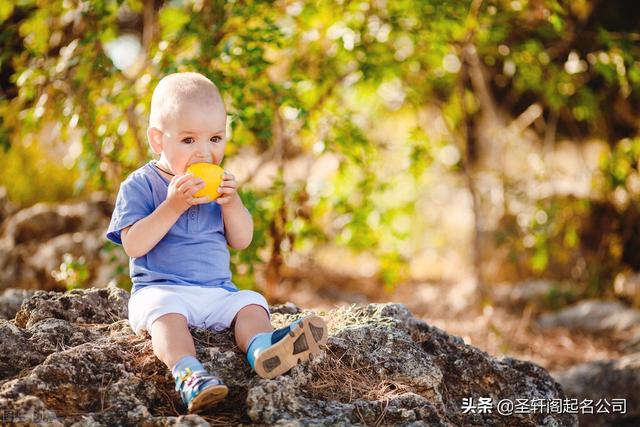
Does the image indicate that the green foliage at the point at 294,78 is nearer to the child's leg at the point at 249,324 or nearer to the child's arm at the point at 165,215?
the child's arm at the point at 165,215

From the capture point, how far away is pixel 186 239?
262cm

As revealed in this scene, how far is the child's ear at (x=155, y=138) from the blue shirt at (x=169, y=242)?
0.30ft

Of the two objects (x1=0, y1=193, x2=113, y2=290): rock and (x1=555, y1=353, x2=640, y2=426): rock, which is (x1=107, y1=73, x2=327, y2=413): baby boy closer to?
(x1=555, y1=353, x2=640, y2=426): rock

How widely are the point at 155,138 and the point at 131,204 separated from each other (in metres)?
0.26

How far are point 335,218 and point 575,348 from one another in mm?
2389

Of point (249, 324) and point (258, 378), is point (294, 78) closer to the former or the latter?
point (249, 324)

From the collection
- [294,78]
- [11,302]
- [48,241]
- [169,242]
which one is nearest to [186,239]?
[169,242]

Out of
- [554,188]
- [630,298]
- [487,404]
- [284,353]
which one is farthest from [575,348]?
[284,353]

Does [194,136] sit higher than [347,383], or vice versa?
[194,136]

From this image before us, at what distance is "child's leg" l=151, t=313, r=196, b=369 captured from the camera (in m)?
2.25

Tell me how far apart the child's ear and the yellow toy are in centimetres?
20

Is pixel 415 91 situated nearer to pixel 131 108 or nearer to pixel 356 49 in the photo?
A: pixel 356 49

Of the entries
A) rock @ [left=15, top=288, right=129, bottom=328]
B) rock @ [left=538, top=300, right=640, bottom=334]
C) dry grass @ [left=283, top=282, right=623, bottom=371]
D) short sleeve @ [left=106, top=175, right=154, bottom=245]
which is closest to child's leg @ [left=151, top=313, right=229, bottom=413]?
short sleeve @ [left=106, top=175, right=154, bottom=245]

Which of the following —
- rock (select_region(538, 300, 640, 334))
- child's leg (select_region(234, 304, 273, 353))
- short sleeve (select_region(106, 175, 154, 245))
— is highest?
short sleeve (select_region(106, 175, 154, 245))
